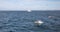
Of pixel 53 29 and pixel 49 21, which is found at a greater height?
pixel 49 21

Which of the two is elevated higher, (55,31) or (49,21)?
(49,21)

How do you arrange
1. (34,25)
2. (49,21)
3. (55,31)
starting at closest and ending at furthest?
(55,31) → (34,25) → (49,21)

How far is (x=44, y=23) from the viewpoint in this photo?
1.71 meters

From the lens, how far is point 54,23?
5.66 feet

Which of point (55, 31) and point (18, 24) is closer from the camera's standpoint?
point (55, 31)

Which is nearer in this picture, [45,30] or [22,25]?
[45,30]

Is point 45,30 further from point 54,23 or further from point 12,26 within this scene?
point 12,26

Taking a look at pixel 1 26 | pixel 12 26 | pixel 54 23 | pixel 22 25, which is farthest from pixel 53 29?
pixel 1 26

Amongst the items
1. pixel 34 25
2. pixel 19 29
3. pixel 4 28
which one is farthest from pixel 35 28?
pixel 4 28

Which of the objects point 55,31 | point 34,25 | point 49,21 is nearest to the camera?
point 55,31

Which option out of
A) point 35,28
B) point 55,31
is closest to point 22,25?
point 35,28

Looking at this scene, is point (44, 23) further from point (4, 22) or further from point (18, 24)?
A: point (4, 22)

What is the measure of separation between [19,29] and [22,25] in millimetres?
120

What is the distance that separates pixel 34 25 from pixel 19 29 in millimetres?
193
